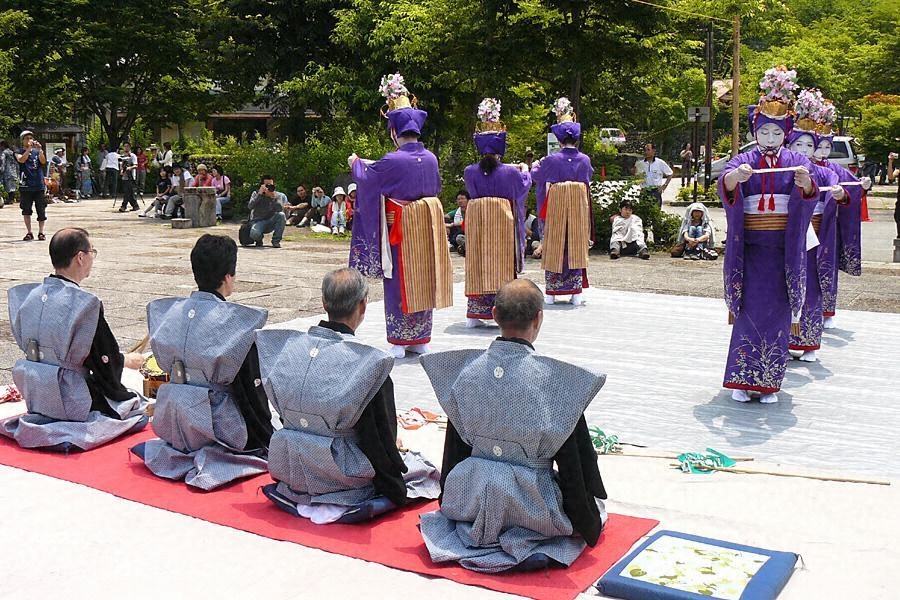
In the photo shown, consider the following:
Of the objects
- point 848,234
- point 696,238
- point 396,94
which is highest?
point 396,94

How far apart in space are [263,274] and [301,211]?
695 cm

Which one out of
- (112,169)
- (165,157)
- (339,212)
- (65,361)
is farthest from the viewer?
(112,169)

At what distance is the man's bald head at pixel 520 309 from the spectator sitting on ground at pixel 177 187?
1585 cm

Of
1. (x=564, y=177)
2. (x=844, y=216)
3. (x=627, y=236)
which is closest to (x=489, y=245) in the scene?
(x=564, y=177)

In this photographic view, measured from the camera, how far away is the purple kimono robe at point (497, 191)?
837cm

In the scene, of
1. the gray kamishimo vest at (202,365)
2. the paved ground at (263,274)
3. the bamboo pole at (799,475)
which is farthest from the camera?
the paved ground at (263,274)

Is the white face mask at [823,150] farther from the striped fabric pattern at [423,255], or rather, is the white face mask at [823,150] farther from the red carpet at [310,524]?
the red carpet at [310,524]

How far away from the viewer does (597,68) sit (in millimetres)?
15812

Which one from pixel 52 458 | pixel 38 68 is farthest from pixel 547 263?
pixel 38 68

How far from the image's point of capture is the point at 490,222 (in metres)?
8.38

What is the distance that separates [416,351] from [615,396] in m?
1.82

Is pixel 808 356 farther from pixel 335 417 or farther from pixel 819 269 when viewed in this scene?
pixel 335 417

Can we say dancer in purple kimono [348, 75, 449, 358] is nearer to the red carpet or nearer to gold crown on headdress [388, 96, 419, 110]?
gold crown on headdress [388, 96, 419, 110]

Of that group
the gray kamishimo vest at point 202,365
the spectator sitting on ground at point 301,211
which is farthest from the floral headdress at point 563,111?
the spectator sitting on ground at point 301,211
